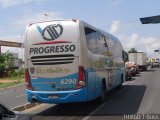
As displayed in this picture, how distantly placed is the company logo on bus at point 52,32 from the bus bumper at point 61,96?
6.45ft

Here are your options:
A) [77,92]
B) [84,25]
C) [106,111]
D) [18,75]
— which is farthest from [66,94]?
[18,75]

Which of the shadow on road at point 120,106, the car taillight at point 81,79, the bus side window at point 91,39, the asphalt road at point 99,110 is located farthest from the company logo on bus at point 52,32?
the shadow on road at point 120,106

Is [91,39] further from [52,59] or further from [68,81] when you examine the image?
[68,81]

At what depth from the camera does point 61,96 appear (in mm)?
14039

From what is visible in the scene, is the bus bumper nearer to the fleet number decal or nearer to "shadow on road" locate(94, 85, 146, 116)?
the fleet number decal

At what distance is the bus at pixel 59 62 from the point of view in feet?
46.1

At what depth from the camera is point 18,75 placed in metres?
58.8

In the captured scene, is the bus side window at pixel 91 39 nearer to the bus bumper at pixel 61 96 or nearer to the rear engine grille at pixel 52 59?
the rear engine grille at pixel 52 59

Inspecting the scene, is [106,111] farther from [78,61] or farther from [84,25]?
[84,25]

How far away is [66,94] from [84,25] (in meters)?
2.66

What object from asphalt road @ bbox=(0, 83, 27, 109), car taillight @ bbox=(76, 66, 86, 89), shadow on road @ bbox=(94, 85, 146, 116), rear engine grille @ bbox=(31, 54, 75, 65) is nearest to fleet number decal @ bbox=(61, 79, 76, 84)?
car taillight @ bbox=(76, 66, 86, 89)

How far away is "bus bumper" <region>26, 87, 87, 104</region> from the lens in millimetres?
13906

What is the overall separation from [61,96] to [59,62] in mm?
1217

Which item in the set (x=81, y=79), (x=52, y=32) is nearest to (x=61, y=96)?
(x=81, y=79)
